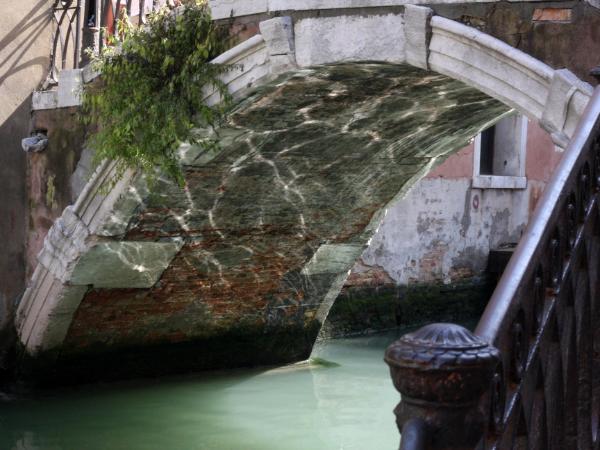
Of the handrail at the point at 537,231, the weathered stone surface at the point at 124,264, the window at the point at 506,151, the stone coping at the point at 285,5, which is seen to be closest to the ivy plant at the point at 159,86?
the stone coping at the point at 285,5

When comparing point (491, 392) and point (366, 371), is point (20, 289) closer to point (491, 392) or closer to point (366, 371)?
point (366, 371)

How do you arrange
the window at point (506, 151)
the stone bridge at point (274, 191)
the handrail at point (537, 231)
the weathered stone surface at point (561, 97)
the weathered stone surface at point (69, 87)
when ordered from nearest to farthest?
the handrail at point (537, 231) → the weathered stone surface at point (561, 97) → the stone bridge at point (274, 191) → the weathered stone surface at point (69, 87) → the window at point (506, 151)

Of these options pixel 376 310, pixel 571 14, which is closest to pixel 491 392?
pixel 571 14

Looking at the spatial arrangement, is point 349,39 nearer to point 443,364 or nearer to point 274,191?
point 274,191

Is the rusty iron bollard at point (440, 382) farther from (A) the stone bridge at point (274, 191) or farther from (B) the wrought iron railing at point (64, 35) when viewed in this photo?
(B) the wrought iron railing at point (64, 35)

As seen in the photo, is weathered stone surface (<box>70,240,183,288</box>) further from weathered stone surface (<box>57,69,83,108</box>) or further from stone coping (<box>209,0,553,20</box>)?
stone coping (<box>209,0,553,20</box>)

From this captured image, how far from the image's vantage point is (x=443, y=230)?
7816mm

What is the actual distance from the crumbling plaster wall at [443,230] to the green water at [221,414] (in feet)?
4.44

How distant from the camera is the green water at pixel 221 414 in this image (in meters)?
4.58

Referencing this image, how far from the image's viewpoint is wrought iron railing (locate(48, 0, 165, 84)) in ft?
16.3

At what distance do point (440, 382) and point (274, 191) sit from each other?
157 inches

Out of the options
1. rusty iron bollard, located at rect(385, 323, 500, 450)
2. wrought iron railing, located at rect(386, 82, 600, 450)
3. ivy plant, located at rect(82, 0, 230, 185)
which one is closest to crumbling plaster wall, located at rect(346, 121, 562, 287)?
ivy plant, located at rect(82, 0, 230, 185)

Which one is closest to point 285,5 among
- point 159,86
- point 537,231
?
point 159,86

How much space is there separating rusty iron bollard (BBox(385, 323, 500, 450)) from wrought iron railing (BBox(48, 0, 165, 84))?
157 inches
